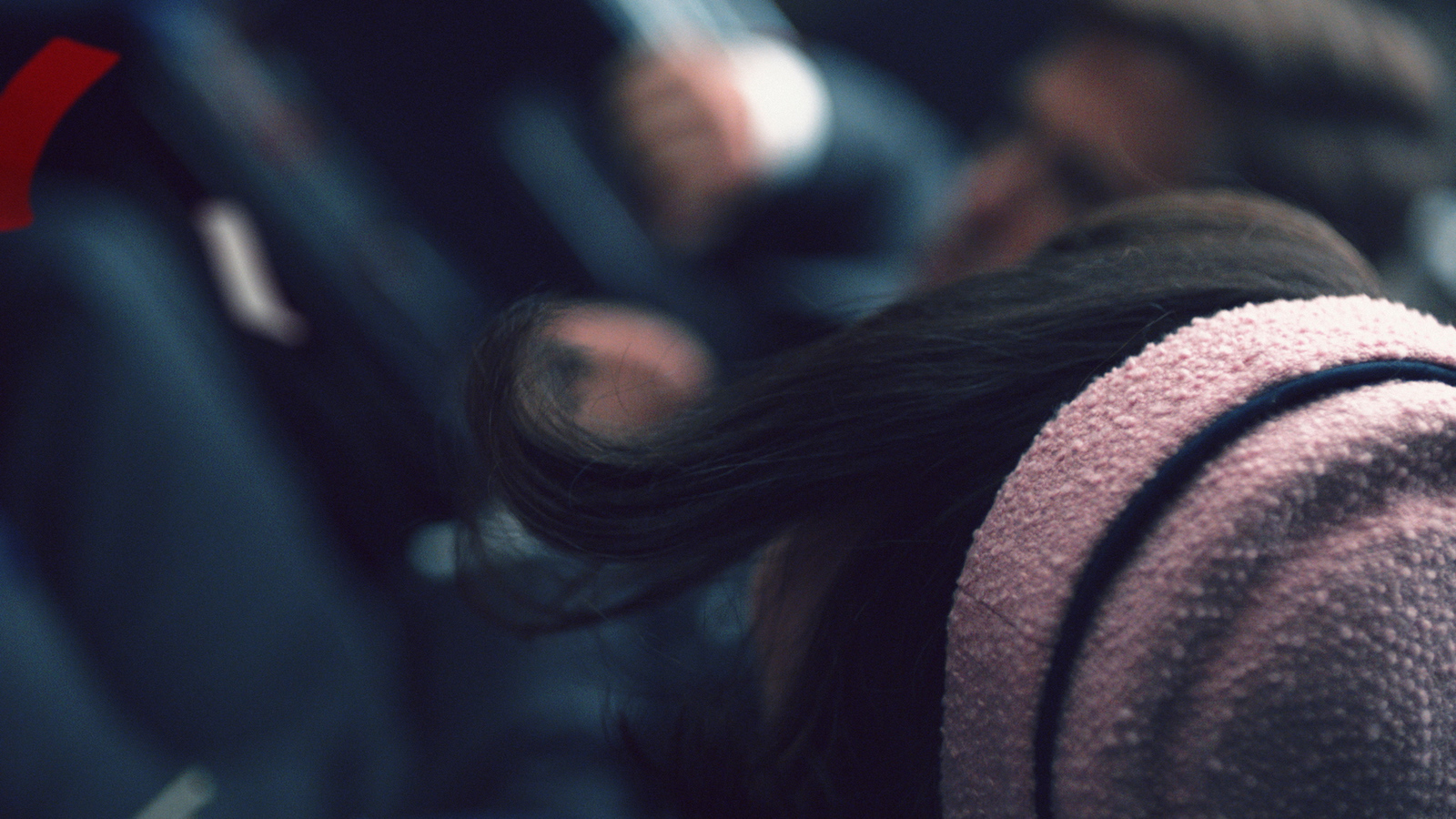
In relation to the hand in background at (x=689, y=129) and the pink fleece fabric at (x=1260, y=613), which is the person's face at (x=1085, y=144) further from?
the pink fleece fabric at (x=1260, y=613)

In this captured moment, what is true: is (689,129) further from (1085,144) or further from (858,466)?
(858,466)

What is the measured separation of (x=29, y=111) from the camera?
12.7 inches

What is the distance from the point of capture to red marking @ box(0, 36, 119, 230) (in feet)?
1.04

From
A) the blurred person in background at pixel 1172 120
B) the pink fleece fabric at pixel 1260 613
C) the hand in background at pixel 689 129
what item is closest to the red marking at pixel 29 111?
the pink fleece fabric at pixel 1260 613

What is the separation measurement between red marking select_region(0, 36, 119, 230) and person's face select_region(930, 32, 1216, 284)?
59 cm

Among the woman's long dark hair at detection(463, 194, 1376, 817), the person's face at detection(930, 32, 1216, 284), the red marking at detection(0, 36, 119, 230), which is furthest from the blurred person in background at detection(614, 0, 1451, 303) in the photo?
the red marking at detection(0, 36, 119, 230)

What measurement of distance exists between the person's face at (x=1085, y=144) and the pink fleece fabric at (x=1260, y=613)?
1.79ft

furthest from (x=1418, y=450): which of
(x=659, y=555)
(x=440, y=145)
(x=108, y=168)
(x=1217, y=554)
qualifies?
(x=440, y=145)

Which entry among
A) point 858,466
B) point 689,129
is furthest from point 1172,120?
point 858,466

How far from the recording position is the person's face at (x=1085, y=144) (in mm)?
811

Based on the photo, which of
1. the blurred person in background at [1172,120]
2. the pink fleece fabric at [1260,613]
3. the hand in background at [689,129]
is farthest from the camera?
the hand in background at [689,129]

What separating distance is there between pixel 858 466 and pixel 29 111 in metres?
0.29

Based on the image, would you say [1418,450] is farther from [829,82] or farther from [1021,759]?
[829,82]

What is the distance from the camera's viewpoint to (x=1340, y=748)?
0.74ft
